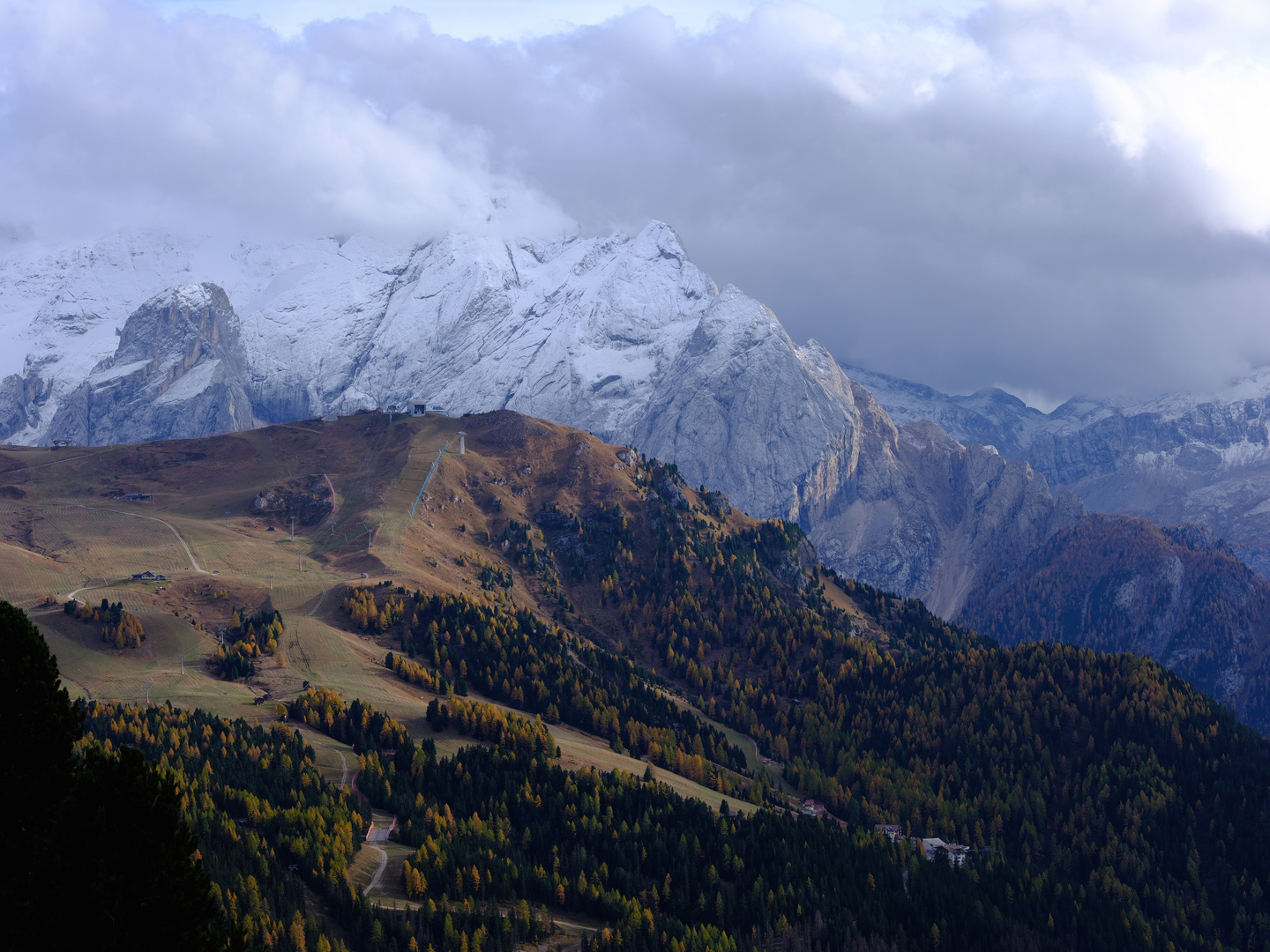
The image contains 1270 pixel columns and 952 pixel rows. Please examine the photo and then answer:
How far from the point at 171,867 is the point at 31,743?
268 inches

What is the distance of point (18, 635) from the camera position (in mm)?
41469

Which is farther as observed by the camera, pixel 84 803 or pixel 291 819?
pixel 291 819

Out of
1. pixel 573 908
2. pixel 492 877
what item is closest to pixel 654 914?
pixel 573 908

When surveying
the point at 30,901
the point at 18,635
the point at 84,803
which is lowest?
the point at 30,901

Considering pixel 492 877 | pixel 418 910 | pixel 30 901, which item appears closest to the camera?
pixel 30 901

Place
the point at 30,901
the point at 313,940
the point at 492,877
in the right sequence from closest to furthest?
the point at 30,901
the point at 313,940
the point at 492,877

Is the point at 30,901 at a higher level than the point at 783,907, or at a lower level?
higher

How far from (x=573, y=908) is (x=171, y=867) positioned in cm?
16200

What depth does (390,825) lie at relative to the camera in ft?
653

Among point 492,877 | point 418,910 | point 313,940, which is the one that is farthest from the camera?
point 492,877

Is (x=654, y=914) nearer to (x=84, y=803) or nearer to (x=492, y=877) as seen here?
(x=492, y=877)

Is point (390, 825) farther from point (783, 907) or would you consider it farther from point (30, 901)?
point (30, 901)

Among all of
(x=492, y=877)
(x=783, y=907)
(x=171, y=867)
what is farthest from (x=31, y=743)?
(x=783, y=907)

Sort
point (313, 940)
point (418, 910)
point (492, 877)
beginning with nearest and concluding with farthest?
point (313, 940) < point (418, 910) < point (492, 877)
